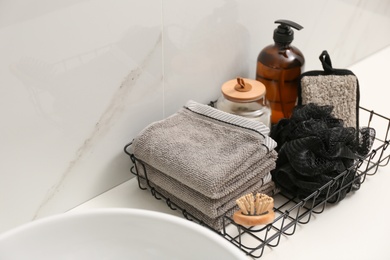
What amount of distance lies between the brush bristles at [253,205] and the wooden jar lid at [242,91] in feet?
0.65

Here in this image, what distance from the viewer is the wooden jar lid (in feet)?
2.82

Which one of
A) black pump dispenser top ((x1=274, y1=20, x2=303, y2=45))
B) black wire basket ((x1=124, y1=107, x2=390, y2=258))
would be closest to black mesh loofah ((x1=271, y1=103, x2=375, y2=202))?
black wire basket ((x1=124, y1=107, x2=390, y2=258))

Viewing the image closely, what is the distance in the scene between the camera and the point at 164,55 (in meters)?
0.85

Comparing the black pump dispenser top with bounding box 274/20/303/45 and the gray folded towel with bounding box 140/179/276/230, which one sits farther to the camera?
the black pump dispenser top with bounding box 274/20/303/45

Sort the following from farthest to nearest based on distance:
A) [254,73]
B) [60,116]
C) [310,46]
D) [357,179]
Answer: [310,46], [254,73], [357,179], [60,116]

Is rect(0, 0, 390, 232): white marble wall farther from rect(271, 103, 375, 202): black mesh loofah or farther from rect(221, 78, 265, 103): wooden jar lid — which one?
rect(271, 103, 375, 202): black mesh loofah

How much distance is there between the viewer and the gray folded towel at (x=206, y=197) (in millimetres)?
740

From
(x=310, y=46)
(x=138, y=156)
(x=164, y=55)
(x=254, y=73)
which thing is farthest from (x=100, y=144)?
(x=310, y=46)

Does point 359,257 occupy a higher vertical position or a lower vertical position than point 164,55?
lower

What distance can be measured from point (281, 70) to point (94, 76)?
358 millimetres

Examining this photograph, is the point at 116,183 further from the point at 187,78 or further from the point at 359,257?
the point at 359,257

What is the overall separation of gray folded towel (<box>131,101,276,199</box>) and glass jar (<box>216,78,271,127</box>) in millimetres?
47

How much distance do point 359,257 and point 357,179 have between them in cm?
15

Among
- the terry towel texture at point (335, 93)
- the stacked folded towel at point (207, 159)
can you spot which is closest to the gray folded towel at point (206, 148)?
the stacked folded towel at point (207, 159)
